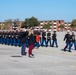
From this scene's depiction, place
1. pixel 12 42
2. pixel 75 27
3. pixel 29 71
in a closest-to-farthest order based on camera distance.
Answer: pixel 29 71 < pixel 12 42 < pixel 75 27

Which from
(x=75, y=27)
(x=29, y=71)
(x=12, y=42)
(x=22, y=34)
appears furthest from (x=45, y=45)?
(x=75, y=27)

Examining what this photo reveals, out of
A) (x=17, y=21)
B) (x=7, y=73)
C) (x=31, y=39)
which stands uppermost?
(x=17, y=21)

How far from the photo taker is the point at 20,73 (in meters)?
10.8

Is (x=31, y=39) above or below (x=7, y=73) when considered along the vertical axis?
above

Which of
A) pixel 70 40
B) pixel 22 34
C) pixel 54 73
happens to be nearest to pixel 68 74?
pixel 54 73

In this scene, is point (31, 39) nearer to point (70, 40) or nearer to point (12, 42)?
point (70, 40)

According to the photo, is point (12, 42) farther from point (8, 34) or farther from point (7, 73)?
point (7, 73)

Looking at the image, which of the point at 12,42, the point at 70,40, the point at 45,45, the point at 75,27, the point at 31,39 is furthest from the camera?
the point at 75,27

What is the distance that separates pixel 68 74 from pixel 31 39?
6.87 meters

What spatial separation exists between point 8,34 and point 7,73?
767 inches

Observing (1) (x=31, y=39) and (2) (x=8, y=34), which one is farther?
(2) (x=8, y=34)

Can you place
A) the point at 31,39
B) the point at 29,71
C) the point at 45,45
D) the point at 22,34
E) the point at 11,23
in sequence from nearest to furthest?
the point at 29,71
the point at 31,39
the point at 22,34
the point at 45,45
the point at 11,23

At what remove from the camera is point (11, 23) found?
16162cm

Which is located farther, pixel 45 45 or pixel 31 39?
pixel 45 45
